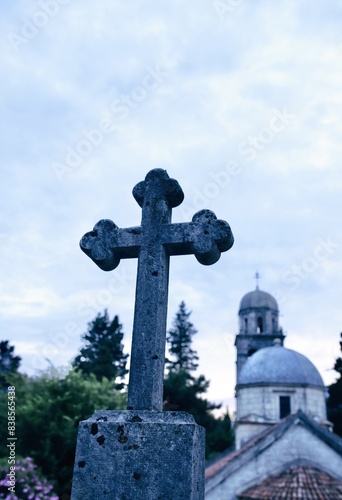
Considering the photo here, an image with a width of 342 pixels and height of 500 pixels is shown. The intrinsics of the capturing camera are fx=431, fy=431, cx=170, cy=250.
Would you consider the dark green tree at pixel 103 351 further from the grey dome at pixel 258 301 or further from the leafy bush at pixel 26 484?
the leafy bush at pixel 26 484

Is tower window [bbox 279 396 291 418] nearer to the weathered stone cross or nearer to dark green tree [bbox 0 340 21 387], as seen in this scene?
dark green tree [bbox 0 340 21 387]

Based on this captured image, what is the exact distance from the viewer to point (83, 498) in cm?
271

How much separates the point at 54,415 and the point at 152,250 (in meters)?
11.6

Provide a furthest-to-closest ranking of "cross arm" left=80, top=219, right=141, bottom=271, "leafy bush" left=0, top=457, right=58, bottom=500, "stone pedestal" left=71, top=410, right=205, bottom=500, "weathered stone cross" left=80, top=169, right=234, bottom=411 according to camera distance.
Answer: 1. "leafy bush" left=0, top=457, right=58, bottom=500
2. "cross arm" left=80, top=219, right=141, bottom=271
3. "weathered stone cross" left=80, top=169, right=234, bottom=411
4. "stone pedestal" left=71, top=410, right=205, bottom=500

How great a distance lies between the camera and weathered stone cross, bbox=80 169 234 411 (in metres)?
3.11

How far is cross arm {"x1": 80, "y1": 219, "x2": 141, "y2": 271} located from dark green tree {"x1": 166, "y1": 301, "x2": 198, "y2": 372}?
46.1 metres

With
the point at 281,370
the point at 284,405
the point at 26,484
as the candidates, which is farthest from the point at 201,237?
the point at 281,370

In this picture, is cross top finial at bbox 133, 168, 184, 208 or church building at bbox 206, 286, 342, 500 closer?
cross top finial at bbox 133, 168, 184, 208

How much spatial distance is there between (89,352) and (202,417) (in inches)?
420

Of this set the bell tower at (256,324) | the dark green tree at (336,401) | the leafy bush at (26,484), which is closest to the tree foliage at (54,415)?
the leafy bush at (26,484)

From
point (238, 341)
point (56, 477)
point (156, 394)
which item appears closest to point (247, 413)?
point (238, 341)

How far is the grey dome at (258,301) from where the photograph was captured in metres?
35.1

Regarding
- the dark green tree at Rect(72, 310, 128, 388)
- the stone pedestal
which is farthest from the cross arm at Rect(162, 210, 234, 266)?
the dark green tree at Rect(72, 310, 128, 388)

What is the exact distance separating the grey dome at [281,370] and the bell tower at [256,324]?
26.8 feet
